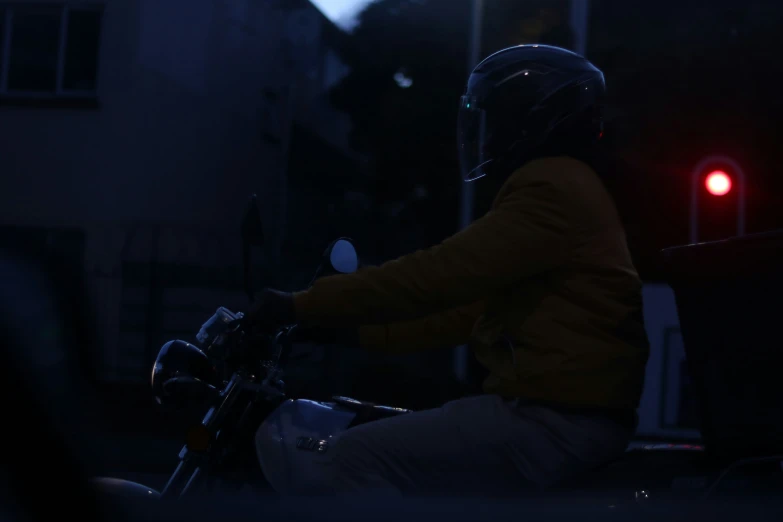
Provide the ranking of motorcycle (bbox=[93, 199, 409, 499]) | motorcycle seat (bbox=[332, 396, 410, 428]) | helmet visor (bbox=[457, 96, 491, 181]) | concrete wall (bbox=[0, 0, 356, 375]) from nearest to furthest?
1. motorcycle (bbox=[93, 199, 409, 499])
2. motorcycle seat (bbox=[332, 396, 410, 428])
3. helmet visor (bbox=[457, 96, 491, 181])
4. concrete wall (bbox=[0, 0, 356, 375])

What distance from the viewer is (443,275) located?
6.91ft

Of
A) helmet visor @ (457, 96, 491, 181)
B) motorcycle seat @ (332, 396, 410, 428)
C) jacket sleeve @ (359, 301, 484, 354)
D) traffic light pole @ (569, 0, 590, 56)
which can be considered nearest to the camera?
motorcycle seat @ (332, 396, 410, 428)

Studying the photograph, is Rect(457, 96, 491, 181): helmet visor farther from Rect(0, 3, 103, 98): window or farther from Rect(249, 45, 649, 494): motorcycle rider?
Rect(0, 3, 103, 98): window

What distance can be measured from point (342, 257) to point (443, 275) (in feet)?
1.31

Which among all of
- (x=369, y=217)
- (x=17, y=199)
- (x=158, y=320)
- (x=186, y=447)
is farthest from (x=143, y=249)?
(x=186, y=447)

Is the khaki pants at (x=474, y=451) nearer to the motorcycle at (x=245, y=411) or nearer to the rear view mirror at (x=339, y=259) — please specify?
the motorcycle at (x=245, y=411)

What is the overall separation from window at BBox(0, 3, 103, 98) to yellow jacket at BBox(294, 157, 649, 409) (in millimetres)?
12231

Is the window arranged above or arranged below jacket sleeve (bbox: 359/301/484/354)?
above

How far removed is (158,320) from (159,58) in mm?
3819

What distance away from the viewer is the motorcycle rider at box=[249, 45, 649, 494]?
6.93ft

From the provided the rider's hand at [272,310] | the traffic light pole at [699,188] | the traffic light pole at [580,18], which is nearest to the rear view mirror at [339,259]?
the rider's hand at [272,310]

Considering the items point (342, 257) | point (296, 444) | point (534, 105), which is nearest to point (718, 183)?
point (534, 105)

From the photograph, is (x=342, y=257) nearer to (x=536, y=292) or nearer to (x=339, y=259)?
(x=339, y=259)

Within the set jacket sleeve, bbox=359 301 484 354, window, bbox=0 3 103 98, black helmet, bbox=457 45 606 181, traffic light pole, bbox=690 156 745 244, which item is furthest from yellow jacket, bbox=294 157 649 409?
window, bbox=0 3 103 98
